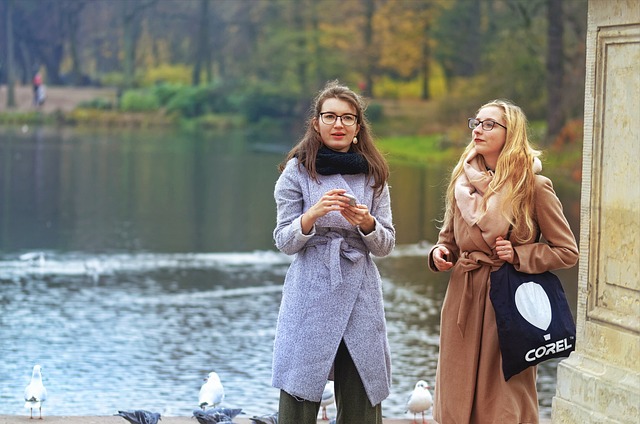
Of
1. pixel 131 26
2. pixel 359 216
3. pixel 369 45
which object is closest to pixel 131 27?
pixel 131 26

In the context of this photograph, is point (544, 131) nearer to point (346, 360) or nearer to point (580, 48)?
point (580, 48)

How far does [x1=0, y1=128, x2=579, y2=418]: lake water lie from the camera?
30.7ft

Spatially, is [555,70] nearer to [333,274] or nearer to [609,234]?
[609,234]

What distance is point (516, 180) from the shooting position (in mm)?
5012

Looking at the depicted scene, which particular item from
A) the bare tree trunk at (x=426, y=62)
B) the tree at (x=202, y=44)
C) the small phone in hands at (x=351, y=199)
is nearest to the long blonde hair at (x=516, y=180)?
the small phone in hands at (x=351, y=199)

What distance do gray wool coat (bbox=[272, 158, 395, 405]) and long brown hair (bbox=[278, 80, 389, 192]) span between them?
4cm

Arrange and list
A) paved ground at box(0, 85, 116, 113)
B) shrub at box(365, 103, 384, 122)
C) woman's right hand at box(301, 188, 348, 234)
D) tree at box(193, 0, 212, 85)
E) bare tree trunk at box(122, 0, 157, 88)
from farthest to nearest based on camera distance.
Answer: bare tree trunk at box(122, 0, 157, 88) < tree at box(193, 0, 212, 85) < paved ground at box(0, 85, 116, 113) < shrub at box(365, 103, 384, 122) < woman's right hand at box(301, 188, 348, 234)

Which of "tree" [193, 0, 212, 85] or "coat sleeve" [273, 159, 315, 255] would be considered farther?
"tree" [193, 0, 212, 85]

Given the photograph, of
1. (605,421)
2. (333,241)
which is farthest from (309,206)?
(605,421)

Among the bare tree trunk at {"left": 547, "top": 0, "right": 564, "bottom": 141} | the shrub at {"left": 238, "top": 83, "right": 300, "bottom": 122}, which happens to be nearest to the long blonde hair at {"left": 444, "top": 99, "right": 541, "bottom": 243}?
the bare tree trunk at {"left": 547, "top": 0, "right": 564, "bottom": 141}

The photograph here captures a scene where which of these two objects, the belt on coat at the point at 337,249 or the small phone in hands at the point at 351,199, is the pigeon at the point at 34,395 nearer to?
the belt on coat at the point at 337,249

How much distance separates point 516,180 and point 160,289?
965 centimetres

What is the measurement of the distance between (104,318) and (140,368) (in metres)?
2.42

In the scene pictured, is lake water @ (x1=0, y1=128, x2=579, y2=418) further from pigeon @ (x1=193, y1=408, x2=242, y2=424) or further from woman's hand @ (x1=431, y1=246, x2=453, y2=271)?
woman's hand @ (x1=431, y1=246, x2=453, y2=271)
